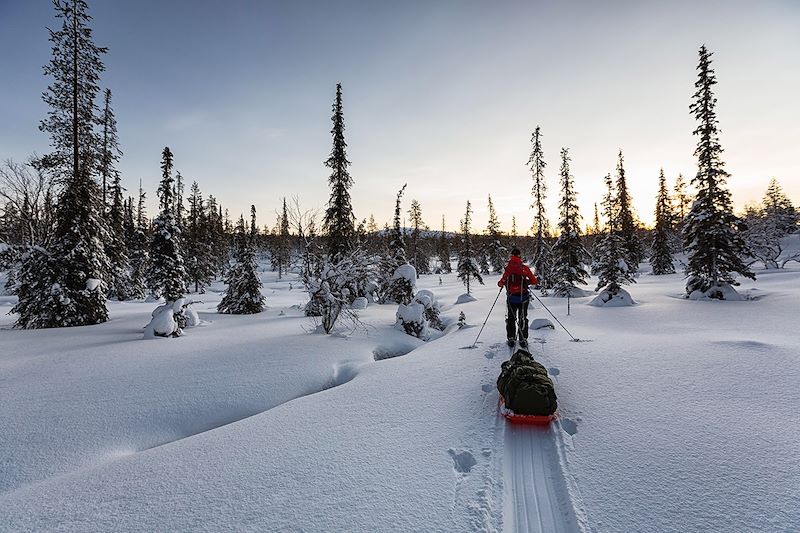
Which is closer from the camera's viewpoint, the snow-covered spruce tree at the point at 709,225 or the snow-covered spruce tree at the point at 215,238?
the snow-covered spruce tree at the point at 709,225

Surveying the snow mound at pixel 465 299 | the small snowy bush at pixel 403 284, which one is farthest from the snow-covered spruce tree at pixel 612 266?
the small snowy bush at pixel 403 284

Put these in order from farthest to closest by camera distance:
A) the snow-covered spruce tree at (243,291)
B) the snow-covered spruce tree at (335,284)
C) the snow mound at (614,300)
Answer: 1. the snow-covered spruce tree at (243,291)
2. the snow mound at (614,300)
3. the snow-covered spruce tree at (335,284)

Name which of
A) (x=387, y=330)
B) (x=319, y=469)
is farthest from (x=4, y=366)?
(x=387, y=330)

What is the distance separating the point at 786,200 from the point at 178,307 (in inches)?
3304

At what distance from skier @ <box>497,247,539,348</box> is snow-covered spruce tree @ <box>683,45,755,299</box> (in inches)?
561

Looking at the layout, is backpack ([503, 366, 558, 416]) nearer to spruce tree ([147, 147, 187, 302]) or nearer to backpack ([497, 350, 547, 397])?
backpack ([497, 350, 547, 397])

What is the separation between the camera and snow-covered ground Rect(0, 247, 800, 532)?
8.96 feet

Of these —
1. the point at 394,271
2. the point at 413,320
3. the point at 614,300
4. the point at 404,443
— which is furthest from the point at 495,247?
the point at 404,443

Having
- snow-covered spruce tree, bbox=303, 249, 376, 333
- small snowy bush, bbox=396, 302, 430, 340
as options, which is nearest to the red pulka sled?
snow-covered spruce tree, bbox=303, 249, 376, 333

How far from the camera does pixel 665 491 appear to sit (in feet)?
9.27

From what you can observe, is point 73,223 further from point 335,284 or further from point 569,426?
point 569,426

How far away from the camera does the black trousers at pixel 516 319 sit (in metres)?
8.01

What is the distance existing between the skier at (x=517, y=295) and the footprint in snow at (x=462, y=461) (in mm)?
4798

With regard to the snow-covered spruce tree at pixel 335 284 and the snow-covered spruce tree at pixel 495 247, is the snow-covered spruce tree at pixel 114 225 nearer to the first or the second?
the snow-covered spruce tree at pixel 335 284
